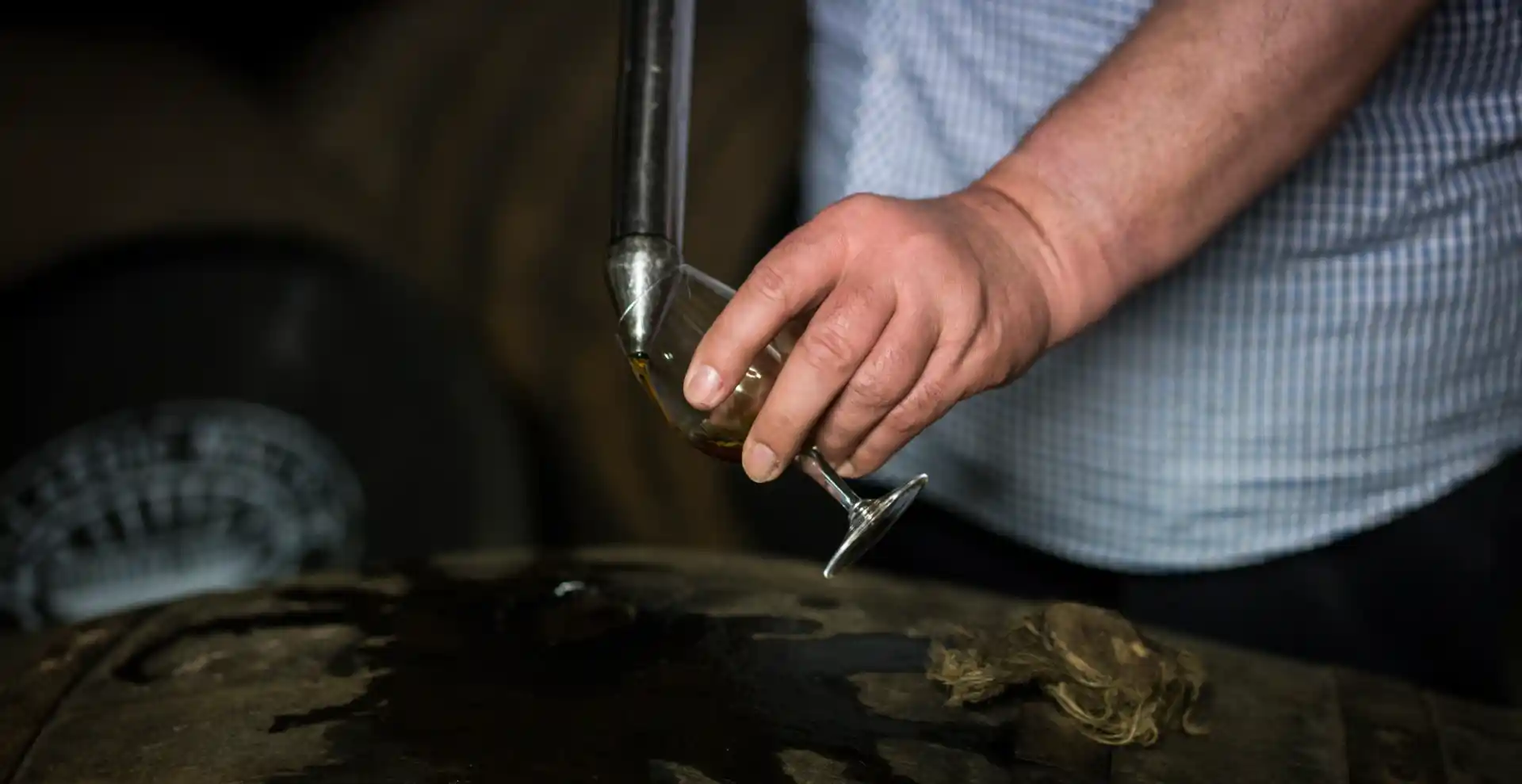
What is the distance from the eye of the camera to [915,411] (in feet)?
2.08

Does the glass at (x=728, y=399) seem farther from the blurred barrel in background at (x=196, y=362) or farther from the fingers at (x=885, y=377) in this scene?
the blurred barrel in background at (x=196, y=362)

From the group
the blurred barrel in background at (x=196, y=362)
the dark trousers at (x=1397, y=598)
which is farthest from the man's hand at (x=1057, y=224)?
the blurred barrel in background at (x=196, y=362)

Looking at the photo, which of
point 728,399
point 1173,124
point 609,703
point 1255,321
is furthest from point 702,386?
point 1255,321

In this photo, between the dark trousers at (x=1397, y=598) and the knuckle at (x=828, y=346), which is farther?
the dark trousers at (x=1397, y=598)

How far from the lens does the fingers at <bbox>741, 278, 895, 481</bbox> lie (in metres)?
0.59

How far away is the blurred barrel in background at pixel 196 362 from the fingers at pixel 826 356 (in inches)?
33.5

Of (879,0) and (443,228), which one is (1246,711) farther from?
(443,228)

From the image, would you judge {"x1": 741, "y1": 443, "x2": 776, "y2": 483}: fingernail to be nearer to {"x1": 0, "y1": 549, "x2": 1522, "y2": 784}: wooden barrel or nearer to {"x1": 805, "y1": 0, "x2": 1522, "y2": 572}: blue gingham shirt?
{"x1": 0, "y1": 549, "x2": 1522, "y2": 784}: wooden barrel

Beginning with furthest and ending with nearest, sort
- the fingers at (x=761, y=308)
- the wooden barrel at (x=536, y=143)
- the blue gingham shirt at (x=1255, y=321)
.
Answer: the wooden barrel at (x=536, y=143) → the blue gingham shirt at (x=1255, y=321) → the fingers at (x=761, y=308)

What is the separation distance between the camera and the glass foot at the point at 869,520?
24.9 inches

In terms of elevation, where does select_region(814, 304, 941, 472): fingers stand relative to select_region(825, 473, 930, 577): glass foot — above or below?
above

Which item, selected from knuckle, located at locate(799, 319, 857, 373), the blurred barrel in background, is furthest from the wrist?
the blurred barrel in background

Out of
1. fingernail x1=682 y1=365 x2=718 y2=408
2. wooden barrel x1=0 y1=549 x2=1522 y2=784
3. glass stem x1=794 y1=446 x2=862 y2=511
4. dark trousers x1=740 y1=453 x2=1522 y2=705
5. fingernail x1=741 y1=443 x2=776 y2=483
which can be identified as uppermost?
fingernail x1=682 y1=365 x2=718 y2=408

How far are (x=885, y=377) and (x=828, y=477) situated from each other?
72mm
